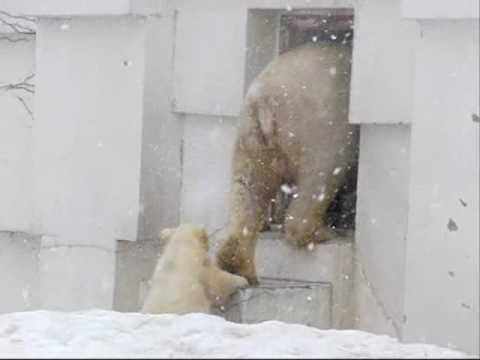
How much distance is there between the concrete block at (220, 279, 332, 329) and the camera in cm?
745

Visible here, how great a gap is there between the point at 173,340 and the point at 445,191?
1.97 meters

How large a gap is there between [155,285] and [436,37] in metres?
2.07

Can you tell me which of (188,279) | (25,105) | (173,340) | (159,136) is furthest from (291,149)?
(173,340)

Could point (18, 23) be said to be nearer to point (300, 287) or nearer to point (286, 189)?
point (286, 189)

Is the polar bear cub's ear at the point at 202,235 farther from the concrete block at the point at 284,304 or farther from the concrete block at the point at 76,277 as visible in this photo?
the concrete block at the point at 76,277

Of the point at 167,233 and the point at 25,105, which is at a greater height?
the point at 25,105

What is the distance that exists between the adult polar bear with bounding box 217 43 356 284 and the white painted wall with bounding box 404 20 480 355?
4.45 ft

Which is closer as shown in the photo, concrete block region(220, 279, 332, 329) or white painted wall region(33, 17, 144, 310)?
concrete block region(220, 279, 332, 329)

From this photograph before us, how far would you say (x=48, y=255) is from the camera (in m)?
8.41

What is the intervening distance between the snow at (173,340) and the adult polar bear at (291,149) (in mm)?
2116

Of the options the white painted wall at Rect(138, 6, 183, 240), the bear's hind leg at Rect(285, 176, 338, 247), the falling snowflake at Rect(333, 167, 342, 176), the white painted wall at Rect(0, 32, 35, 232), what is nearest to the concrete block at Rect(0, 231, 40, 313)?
the white painted wall at Rect(0, 32, 35, 232)

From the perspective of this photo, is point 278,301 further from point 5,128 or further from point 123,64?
point 5,128

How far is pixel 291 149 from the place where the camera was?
777 cm

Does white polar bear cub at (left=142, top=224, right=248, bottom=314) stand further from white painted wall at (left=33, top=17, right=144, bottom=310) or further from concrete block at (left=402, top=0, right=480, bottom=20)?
concrete block at (left=402, top=0, right=480, bottom=20)
